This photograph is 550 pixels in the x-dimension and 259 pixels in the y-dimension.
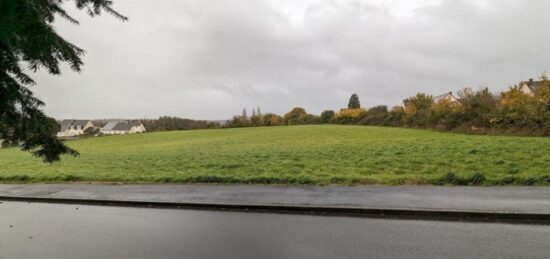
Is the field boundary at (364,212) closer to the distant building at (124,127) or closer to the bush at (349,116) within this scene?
the bush at (349,116)

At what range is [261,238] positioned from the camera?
535 cm

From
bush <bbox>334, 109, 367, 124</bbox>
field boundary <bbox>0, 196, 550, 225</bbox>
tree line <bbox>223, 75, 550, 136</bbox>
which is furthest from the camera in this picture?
bush <bbox>334, 109, 367, 124</bbox>

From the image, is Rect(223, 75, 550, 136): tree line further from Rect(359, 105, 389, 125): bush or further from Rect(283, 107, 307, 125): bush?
Rect(283, 107, 307, 125): bush

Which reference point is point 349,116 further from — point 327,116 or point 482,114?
point 482,114

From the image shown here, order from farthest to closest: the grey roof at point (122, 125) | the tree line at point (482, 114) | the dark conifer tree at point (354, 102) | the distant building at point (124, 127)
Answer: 1. the grey roof at point (122, 125)
2. the distant building at point (124, 127)
3. the dark conifer tree at point (354, 102)
4. the tree line at point (482, 114)

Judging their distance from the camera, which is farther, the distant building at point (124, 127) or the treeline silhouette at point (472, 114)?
the distant building at point (124, 127)

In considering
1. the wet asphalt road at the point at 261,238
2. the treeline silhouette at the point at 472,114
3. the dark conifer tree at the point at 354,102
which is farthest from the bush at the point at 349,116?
the wet asphalt road at the point at 261,238

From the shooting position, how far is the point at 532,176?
27.5 feet

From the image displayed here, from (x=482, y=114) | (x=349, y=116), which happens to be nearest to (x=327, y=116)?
(x=349, y=116)

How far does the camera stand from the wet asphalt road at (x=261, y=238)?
4.73 m

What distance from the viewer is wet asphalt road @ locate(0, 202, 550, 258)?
15.5 ft

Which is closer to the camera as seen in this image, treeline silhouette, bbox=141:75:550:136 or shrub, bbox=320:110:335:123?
treeline silhouette, bbox=141:75:550:136

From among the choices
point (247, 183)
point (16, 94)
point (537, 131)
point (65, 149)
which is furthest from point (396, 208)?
point (537, 131)

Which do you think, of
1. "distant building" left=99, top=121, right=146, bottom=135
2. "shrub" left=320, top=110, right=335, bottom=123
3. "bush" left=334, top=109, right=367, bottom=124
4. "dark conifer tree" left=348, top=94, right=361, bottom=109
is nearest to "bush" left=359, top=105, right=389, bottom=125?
"bush" left=334, top=109, right=367, bottom=124
